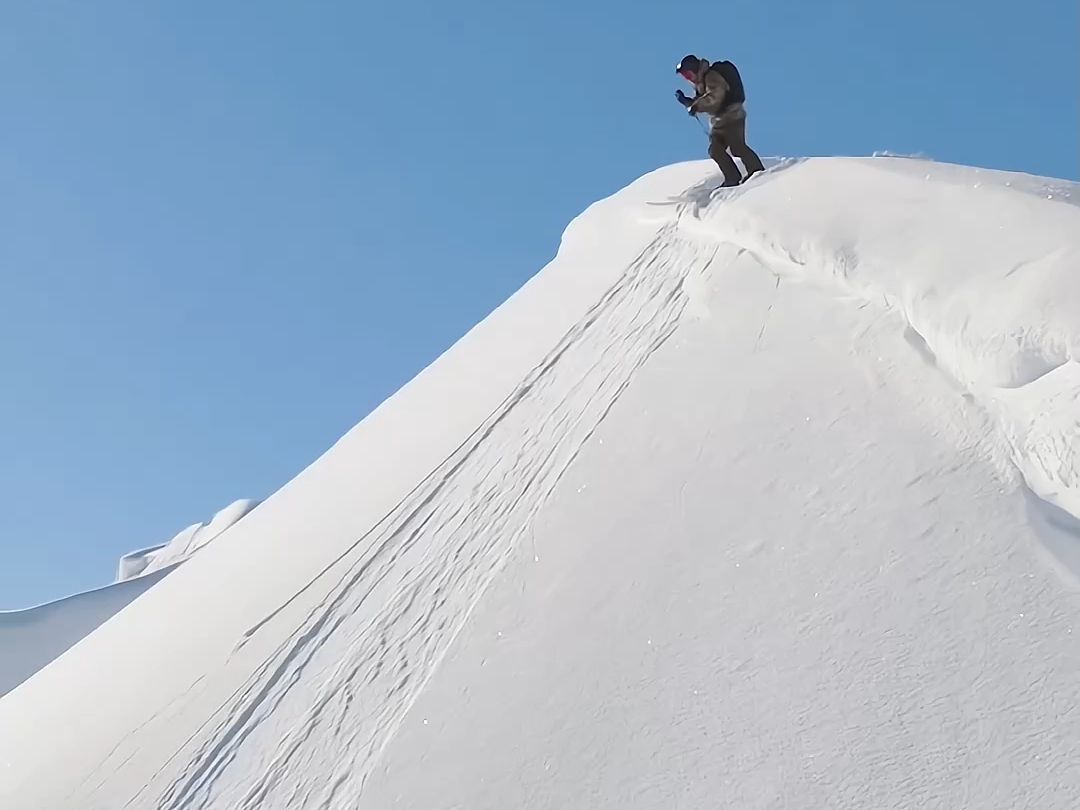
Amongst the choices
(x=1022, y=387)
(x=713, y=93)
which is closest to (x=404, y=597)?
(x=1022, y=387)

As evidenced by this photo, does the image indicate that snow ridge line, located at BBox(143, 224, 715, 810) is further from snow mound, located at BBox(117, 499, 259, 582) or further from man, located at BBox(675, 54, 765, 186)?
snow mound, located at BBox(117, 499, 259, 582)

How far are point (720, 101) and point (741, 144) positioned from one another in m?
0.38

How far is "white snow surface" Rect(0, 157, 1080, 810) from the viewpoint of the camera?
323 centimetres

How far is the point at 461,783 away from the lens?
11.3 feet

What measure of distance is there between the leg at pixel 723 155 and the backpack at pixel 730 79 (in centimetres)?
25

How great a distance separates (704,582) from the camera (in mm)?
4012

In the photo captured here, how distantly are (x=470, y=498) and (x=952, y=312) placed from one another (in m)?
2.37

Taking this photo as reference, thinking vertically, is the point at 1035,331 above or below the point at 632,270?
below

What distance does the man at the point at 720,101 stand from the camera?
802 centimetres

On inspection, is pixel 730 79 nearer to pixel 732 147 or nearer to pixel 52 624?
pixel 732 147

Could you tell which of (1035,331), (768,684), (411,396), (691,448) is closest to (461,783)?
(768,684)

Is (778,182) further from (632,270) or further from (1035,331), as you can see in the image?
(1035,331)

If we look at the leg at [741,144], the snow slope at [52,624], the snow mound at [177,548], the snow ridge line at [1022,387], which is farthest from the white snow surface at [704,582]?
the snow mound at [177,548]

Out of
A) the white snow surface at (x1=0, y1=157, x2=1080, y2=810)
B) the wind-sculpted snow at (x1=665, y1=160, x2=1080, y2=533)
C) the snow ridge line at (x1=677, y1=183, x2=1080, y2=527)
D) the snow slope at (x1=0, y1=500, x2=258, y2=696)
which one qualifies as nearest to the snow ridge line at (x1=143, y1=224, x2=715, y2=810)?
the white snow surface at (x1=0, y1=157, x2=1080, y2=810)
